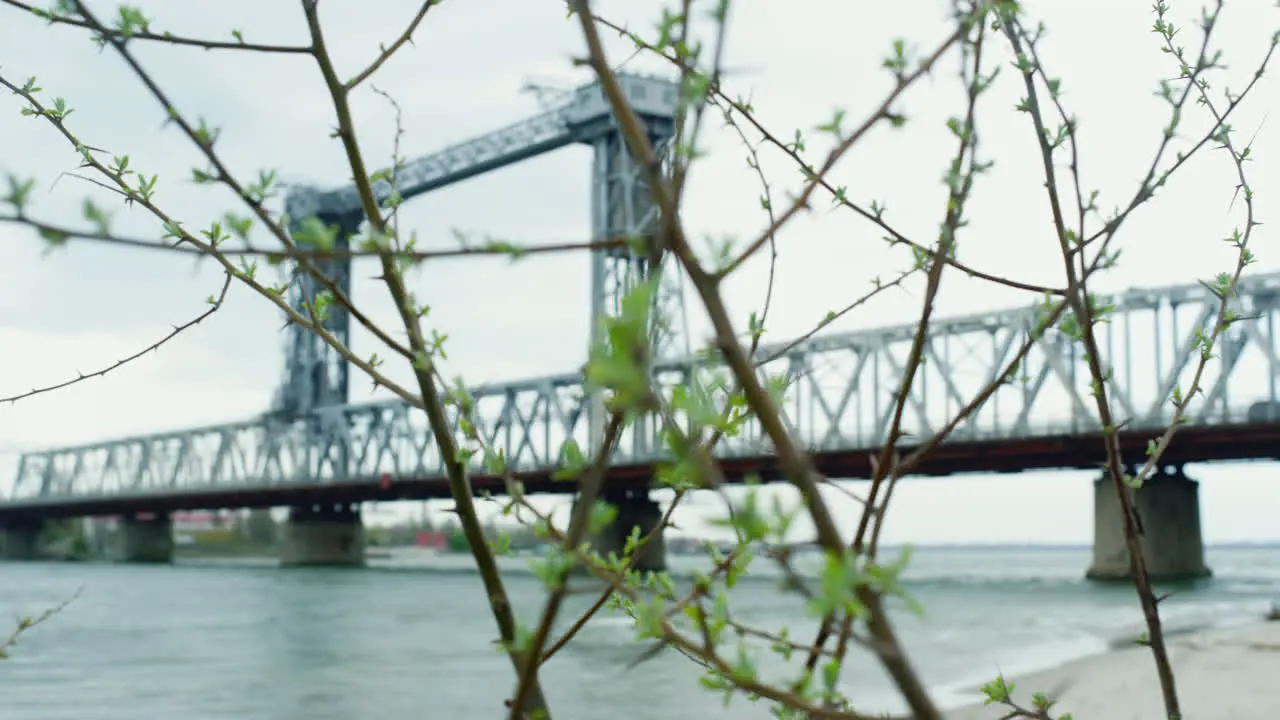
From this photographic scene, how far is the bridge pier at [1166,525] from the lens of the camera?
4991 centimetres

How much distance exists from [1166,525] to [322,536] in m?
54.1

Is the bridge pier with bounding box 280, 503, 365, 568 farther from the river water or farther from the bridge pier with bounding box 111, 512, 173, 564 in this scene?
the river water

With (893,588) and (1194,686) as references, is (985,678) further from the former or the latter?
(893,588)

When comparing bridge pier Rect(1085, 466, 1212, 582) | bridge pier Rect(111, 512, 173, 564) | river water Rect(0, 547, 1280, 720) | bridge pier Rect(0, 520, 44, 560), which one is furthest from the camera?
bridge pier Rect(0, 520, 44, 560)

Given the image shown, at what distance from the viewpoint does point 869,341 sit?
56531 millimetres

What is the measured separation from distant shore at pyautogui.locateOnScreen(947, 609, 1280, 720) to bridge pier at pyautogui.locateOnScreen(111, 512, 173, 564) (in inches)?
3616

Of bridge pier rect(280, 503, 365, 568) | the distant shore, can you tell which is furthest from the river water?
bridge pier rect(280, 503, 365, 568)

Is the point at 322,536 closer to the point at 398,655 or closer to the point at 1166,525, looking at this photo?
the point at 1166,525

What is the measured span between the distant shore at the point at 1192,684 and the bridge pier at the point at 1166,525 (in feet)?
115

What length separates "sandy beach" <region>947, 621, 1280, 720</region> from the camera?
10.6 metres

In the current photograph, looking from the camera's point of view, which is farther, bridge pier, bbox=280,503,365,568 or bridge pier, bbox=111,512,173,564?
bridge pier, bbox=111,512,173,564

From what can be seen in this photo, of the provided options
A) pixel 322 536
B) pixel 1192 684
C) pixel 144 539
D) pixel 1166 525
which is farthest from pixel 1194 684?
pixel 144 539

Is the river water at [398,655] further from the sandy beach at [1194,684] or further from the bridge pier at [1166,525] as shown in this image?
the bridge pier at [1166,525]

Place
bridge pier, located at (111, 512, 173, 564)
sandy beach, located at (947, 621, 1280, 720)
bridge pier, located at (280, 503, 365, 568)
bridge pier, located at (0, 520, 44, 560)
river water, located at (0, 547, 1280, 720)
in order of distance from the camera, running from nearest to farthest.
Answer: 1. sandy beach, located at (947, 621, 1280, 720)
2. river water, located at (0, 547, 1280, 720)
3. bridge pier, located at (280, 503, 365, 568)
4. bridge pier, located at (111, 512, 173, 564)
5. bridge pier, located at (0, 520, 44, 560)
